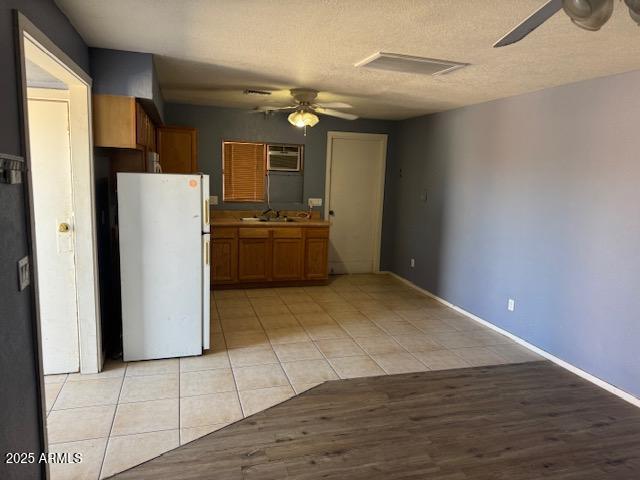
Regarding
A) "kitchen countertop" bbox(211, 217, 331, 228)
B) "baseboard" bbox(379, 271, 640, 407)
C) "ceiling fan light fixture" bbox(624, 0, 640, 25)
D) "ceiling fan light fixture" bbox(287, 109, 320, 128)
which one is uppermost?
"ceiling fan light fixture" bbox(287, 109, 320, 128)

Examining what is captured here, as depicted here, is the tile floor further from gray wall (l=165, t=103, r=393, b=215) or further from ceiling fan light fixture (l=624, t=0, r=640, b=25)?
ceiling fan light fixture (l=624, t=0, r=640, b=25)

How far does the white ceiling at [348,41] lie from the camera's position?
86.4 inches

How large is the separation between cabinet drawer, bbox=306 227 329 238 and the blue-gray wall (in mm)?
2959

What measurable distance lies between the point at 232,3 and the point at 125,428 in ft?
7.91

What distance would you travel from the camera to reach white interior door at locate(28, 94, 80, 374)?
2973 millimetres

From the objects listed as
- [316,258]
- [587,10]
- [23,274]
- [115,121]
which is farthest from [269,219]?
[587,10]

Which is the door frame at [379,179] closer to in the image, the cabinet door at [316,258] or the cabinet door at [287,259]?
the cabinet door at [316,258]

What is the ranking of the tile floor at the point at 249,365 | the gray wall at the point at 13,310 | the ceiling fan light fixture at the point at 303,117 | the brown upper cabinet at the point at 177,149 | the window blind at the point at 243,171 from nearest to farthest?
1. the gray wall at the point at 13,310
2. the tile floor at the point at 249,365
3. the ceiling fan light fixture at the point at 303,117
4. the brown upper cabinet at the point at 177,149
5. the window blind at the point at 243,171

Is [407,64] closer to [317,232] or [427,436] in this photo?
[427,436]

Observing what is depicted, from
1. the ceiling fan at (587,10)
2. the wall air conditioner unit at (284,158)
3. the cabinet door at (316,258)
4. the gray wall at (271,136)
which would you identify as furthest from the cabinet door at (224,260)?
the ceiling fan at (587,10)

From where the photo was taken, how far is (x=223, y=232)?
547 centimetres

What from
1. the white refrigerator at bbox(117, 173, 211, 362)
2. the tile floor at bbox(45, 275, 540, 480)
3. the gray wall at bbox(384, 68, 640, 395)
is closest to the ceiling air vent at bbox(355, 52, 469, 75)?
the gray wall at bbox(384, 68, 640, 395)

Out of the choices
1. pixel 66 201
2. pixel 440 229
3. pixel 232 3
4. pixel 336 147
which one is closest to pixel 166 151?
pixel 66 201

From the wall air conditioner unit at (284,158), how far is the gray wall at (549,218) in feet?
5.86
